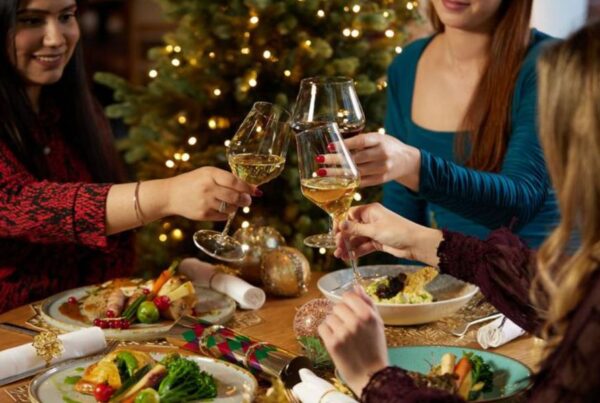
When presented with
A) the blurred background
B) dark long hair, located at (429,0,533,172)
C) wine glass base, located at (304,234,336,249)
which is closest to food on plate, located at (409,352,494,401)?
wine glass base, located at (304,234,336,249)

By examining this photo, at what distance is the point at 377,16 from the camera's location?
3.38 meters

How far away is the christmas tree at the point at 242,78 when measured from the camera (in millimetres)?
3330

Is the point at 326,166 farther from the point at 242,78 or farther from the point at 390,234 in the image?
the point at 242,78

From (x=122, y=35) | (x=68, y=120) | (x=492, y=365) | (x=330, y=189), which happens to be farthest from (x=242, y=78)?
(x=122, y=35)

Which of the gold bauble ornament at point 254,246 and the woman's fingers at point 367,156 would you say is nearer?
the woman's fingers at point 367,156

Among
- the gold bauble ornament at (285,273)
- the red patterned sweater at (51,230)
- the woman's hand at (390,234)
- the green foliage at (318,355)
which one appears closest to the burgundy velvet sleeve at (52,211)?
the red patterned sweater at (51,230)

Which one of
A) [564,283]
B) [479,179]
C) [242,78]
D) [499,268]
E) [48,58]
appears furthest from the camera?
[242,78]

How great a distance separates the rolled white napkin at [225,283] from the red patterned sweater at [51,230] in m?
0.23

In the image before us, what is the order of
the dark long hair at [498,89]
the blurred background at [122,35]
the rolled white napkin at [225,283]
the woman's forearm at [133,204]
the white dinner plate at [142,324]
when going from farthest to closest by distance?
1. the blurred background at [122,35]
2. the dark long hair at [498,89]
3. the woman's forearm at [133,204]
4. the rolled white napkin at [225,283]
5. the white dinner plate at [142,324]

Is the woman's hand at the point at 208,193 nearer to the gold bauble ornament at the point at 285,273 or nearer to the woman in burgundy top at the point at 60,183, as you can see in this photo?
the woman in burgundy top at the point at 60,183

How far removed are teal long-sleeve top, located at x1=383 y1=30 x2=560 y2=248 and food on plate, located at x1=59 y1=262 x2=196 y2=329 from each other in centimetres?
70

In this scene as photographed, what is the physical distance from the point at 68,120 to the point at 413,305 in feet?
4.27

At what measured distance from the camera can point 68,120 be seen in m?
2.62

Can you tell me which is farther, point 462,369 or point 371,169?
point 371,169
